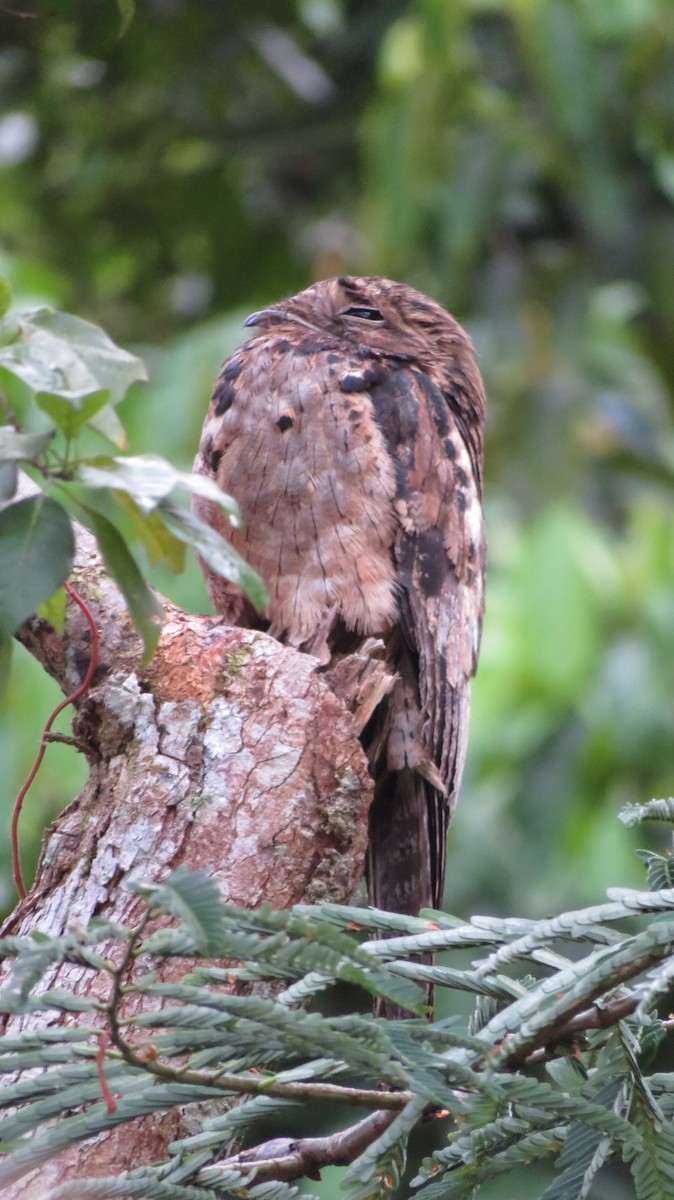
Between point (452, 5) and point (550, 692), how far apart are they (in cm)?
276

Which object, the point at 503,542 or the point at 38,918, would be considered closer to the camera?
the point at 38,918

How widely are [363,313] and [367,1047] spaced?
92.4 inches

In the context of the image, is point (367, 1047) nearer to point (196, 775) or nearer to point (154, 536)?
point (154, 536)

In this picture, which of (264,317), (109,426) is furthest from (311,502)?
(109,426)

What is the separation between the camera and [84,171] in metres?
6.87

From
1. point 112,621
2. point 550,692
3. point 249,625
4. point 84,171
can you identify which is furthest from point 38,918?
point 84,171

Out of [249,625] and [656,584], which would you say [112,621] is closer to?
[249,625]

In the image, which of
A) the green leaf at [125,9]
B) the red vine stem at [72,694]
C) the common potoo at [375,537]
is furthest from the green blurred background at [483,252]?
the red vine stem at [72,694]

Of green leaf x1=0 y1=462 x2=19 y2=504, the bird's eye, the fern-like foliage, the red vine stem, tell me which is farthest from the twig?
the bird's eye

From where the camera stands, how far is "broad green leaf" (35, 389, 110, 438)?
5.11 ft

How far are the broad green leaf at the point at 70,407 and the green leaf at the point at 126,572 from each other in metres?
0.12

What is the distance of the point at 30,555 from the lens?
158cm

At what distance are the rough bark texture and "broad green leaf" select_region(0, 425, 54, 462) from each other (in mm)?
746

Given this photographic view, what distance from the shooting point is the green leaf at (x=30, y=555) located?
5.10 feet
